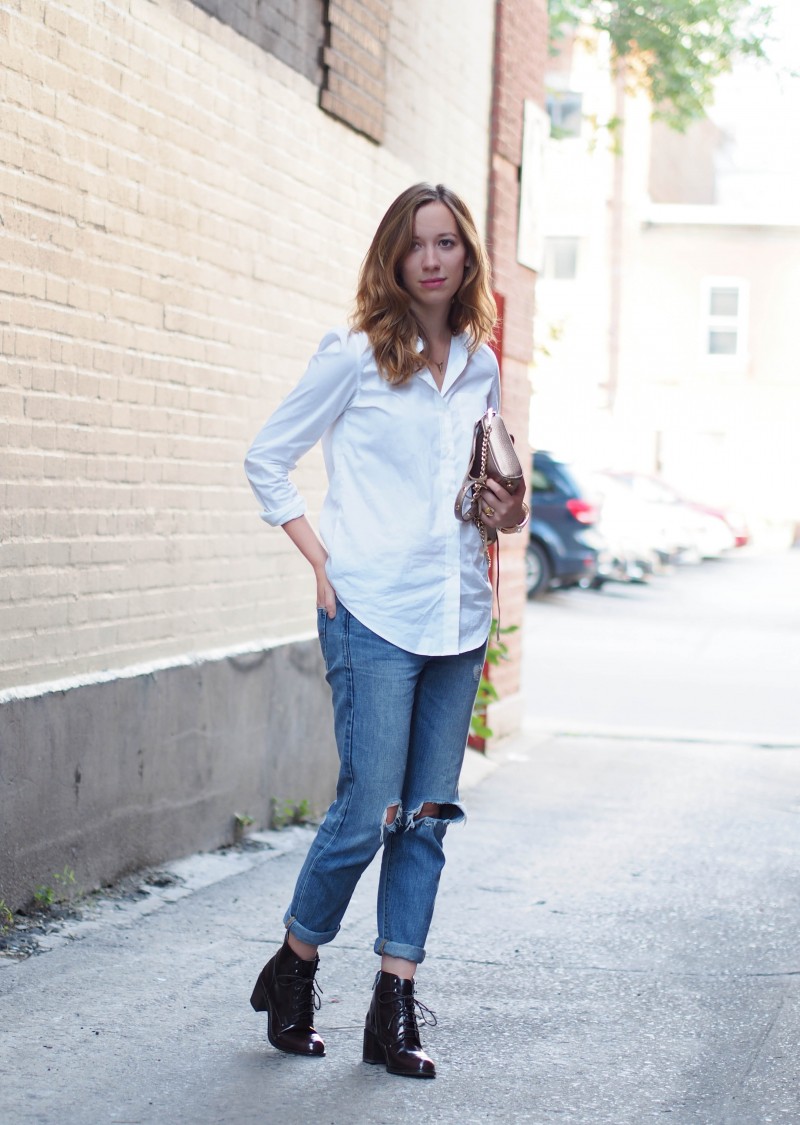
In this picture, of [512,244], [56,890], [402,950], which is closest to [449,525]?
[402,950]

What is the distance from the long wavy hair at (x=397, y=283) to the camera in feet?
12.0

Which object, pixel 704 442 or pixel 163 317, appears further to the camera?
pixel 704 442

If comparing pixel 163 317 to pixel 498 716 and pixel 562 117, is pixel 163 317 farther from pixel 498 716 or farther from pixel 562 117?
pixel 562 117

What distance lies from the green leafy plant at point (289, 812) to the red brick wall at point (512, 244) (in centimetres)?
266

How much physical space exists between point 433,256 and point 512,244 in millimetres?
6110

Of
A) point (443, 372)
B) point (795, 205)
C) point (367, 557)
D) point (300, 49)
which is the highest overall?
point (795, 205)

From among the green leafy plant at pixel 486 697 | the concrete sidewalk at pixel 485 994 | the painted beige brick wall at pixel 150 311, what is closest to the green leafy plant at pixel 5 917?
the concrete sidewalk at pixel 485 994

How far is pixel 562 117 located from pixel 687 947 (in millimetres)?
28886

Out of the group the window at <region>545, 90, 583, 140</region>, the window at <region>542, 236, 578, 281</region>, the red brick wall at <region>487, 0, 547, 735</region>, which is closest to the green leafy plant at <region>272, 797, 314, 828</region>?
the red brick wall at <region>487, 0, 547, 735</region>

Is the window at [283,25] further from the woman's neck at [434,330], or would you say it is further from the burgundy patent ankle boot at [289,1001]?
the burgundy patent ankle boot at [289,1001]

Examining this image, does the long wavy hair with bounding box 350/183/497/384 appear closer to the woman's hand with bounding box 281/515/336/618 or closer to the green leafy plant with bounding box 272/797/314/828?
the woman's hand with bounding box 281/515/336/618

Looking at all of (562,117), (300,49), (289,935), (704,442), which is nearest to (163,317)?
(300,49)

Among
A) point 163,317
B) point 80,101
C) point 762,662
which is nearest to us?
point 80,101

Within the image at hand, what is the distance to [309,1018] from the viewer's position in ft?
12.7
